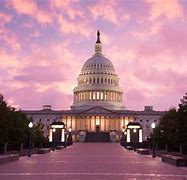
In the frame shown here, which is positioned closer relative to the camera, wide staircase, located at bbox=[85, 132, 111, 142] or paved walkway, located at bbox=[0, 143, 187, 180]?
paved walkway, located at bbox=[0, 143, 187, 180]

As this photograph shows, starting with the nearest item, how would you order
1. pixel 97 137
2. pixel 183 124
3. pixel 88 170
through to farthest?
pixel 88 170 → pixel 183 124 → pixel 97 137

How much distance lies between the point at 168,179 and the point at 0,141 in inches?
1101

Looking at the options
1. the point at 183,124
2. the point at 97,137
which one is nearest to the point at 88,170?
the point at 183,124

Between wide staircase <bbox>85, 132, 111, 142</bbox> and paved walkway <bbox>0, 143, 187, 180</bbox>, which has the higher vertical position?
wide staircase <bbox>85, 132, 111, 142</bbox>

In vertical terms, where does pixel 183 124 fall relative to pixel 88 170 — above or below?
above

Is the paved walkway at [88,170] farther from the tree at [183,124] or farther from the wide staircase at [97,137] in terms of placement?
the wide staircase at [97,137]

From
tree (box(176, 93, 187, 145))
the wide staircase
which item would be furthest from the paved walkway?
the wide staircase

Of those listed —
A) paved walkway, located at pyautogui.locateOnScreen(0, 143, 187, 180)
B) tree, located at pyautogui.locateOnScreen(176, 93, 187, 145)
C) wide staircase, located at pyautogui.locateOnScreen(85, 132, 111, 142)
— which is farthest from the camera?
wide staircase, located at pyautogui.locateOnScreen(85, 132, 111, 142)

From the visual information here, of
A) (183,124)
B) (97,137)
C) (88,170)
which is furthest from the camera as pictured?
(97,137)

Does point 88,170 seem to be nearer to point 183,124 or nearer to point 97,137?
point 183,124

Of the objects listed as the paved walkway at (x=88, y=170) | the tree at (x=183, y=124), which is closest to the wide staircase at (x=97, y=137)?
the tree at (x=183, y=124)

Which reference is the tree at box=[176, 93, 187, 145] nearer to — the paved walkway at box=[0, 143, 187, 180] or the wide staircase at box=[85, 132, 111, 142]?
the paved walkway at box=[0, 143, 187, 180]

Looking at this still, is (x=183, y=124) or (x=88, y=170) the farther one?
(x=183, y=124)

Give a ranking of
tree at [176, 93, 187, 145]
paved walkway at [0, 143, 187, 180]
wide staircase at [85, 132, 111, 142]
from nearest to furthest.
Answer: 1. paved walkway at [0, 143, 187, 180]
2. tree at [176, 93, 187, 145]
3. wide staircase at [85, 132, 111, 142]
